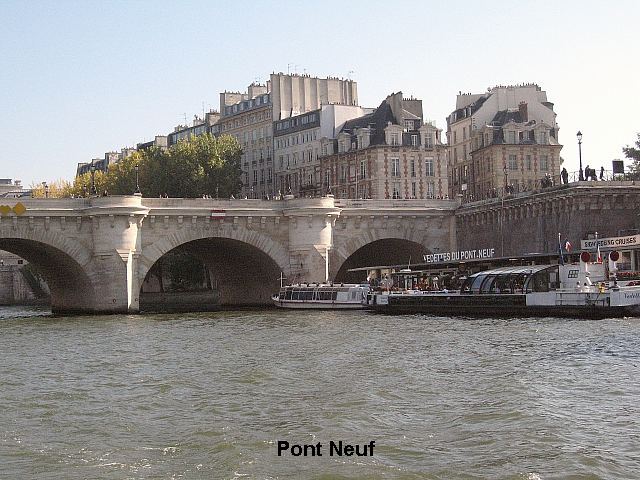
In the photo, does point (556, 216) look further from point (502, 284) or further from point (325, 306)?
point (325, 306)

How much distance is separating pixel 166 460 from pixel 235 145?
83532 millimetres

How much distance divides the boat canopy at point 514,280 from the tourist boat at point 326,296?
856 cm

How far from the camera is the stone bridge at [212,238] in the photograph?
65125mm

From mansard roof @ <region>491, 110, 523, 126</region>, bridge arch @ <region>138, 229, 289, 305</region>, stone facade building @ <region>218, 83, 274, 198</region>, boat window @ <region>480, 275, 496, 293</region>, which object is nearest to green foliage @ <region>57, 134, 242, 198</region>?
stone facade building @ <region>218, 83, 274, 198</region>

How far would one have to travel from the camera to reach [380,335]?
47625 millimetres

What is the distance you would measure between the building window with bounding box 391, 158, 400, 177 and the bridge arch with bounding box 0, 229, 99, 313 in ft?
114

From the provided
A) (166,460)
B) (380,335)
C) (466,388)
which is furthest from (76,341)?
(166,460)

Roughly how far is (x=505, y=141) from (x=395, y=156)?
9.24 m

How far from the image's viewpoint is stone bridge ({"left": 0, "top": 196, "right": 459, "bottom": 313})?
65.1 metres

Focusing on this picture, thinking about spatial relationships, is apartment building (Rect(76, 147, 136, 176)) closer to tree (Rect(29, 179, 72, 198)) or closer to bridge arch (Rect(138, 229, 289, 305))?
tree (Rect(29, 179, 72, 198))

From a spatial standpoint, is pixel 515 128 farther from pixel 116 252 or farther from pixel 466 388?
pixel 466 388

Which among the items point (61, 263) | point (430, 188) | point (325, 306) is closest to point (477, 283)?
point (325, 306)

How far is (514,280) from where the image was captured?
58.2 metres

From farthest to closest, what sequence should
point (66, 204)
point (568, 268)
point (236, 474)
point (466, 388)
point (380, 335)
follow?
1. point (66, 204)
2. point (568, 268)
3. point (380, 335)
4. point (466, 388)
5. point (236, 474)
